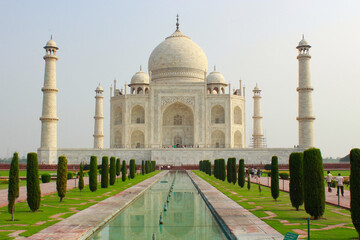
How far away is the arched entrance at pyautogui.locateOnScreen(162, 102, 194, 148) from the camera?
33.2m

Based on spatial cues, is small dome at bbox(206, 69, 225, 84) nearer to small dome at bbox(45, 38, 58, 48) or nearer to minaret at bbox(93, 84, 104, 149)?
minaret at bbox(93, 84, 104, 149)

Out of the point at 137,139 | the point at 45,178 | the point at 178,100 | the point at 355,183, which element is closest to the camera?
the point at 355,183

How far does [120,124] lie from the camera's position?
3312 cm

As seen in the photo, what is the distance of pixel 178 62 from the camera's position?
115ft

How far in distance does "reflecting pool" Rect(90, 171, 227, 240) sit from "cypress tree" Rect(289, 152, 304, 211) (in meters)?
1.79

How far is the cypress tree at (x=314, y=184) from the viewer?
710 cm

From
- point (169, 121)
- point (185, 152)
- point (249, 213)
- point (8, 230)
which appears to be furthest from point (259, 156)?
point (8, 230)

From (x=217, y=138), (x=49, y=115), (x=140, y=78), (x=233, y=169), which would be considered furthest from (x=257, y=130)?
(x=233, y=169)

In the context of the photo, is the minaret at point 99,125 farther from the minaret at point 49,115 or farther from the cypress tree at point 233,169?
the cypress tree at point 233,169

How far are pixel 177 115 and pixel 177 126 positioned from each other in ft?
3.73

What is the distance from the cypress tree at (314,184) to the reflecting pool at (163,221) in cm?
175

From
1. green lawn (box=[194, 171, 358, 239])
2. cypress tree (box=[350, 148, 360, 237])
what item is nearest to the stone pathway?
green lawn (box=[194, 171, 358, 239])

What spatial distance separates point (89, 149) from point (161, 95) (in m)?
7.55

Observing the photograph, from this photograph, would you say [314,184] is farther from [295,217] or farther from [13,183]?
[13,183]
